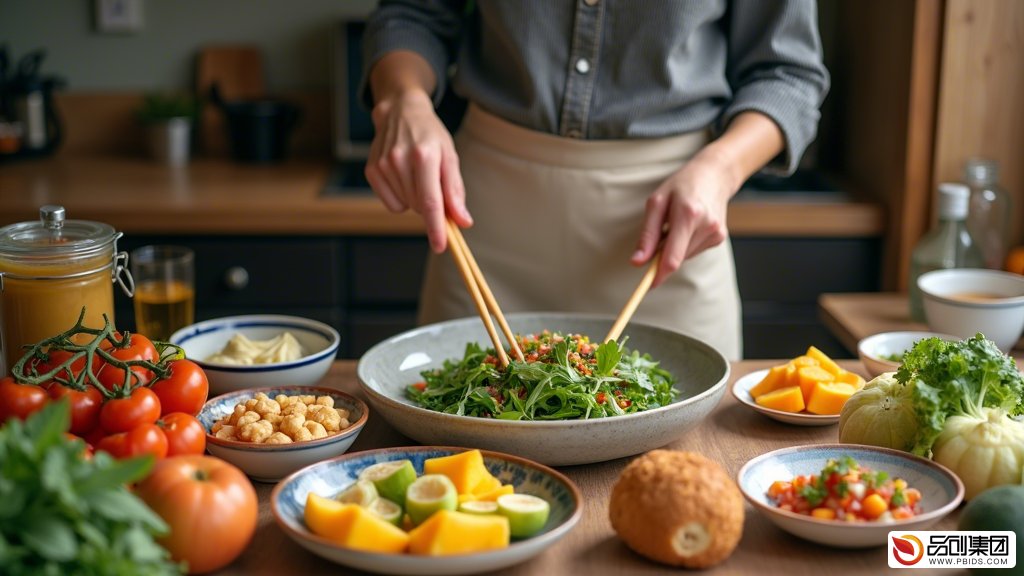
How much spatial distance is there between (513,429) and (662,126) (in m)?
0.79

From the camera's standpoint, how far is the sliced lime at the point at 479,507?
909 mm

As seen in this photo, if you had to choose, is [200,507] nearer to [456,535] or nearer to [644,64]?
[456,535]

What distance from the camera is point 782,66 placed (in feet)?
5.49

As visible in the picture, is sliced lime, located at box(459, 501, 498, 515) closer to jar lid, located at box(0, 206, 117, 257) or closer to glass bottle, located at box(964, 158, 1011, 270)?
jar lid, located at box(0, 206, 117, 257)

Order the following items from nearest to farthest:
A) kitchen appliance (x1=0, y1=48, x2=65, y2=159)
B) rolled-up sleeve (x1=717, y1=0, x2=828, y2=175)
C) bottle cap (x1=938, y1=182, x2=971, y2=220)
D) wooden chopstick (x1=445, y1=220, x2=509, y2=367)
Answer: wooden chopstick (x1=445, y1=220, x2=509, y2=367)
rolled-up sleeve (x1=717, y1=0, x2=828, y2=175)
bottle cap (x1=938, y1=182, x2=971, y2=220)
kitchen appliance (x1=0, y1=48, x2=65, y2=159)

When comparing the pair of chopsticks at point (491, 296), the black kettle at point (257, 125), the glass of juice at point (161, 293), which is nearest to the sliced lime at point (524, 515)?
the pair of chopsticks at point (491, 296)

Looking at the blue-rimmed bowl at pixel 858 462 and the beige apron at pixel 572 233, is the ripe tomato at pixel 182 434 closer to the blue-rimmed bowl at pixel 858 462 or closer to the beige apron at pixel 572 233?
the blue-rimmed bowl at pixel 858 462

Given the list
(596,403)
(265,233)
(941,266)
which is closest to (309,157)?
(265,233)

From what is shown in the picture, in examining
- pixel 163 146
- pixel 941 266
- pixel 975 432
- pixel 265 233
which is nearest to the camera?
pixel 975 432

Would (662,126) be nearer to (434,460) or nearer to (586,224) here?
(586,224)

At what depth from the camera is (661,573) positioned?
0.90 m

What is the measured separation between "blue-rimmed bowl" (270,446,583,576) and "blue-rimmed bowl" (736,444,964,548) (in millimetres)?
178

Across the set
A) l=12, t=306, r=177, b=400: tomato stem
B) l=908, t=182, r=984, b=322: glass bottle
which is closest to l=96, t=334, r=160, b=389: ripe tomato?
l=12, t=306, r=177, b=400: tomato stem

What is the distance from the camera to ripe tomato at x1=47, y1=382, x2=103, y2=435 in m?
0.97
